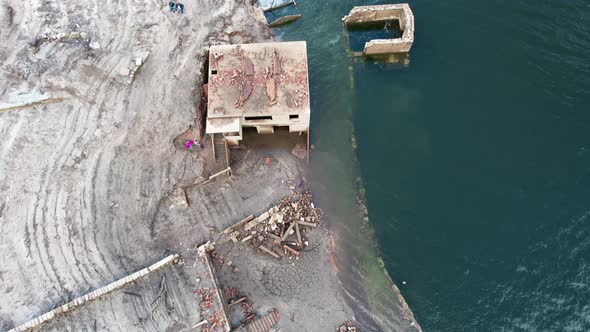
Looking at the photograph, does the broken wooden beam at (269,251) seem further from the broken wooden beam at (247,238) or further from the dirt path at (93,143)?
the dirt path at (93,143)

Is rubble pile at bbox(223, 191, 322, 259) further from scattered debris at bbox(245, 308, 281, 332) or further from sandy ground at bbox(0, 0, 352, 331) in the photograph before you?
scattered debris at bbox(245, 308, 281, 332)

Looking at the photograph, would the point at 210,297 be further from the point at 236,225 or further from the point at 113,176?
the point at 113,176

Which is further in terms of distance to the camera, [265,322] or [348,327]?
[348,327]

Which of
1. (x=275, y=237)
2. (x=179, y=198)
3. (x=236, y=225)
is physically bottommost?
(x=275, y=237)

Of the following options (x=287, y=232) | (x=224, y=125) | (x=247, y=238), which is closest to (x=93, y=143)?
(x=224, y=125)

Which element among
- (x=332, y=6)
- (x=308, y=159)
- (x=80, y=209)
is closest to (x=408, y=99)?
(x=308, y=159)

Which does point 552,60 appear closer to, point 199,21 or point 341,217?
point 341,217

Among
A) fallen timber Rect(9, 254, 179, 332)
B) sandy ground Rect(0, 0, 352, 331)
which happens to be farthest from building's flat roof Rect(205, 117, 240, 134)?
fallen timber Rect(9, 254, 179, 332)
